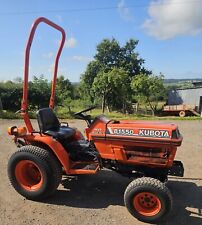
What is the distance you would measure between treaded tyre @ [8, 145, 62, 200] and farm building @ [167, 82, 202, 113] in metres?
22.2

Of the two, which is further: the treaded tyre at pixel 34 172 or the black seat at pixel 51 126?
the black seat at pixel 51 126

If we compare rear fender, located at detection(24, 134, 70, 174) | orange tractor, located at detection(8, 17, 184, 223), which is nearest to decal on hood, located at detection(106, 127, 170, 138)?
orange tractor, located at detection(8, 17, 184, 223)

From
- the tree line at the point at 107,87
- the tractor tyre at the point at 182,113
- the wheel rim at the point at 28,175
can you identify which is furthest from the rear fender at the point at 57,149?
the tractor tyre at the point at 182,113

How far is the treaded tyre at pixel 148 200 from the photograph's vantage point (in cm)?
378

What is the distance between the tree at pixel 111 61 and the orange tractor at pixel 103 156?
27.2 m

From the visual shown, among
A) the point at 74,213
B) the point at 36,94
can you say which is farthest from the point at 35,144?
the point at 36,94

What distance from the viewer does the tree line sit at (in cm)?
2078

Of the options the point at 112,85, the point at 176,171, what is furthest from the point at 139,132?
the point at 112,85

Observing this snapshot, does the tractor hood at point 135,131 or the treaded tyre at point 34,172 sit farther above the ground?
the tractor hood at point 135,131

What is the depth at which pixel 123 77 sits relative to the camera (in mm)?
24859

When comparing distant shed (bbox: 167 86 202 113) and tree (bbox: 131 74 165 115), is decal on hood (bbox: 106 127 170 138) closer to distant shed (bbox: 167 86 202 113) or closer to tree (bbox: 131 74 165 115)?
tree (bbox: 131 74 165 115)

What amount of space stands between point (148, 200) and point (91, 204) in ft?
2.87

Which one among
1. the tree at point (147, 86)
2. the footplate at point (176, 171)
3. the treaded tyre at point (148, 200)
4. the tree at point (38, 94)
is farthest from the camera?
the tree at point (147, 86)

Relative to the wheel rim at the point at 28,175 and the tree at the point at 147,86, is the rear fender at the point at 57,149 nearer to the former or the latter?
the wheel rim at the point at 28,175
